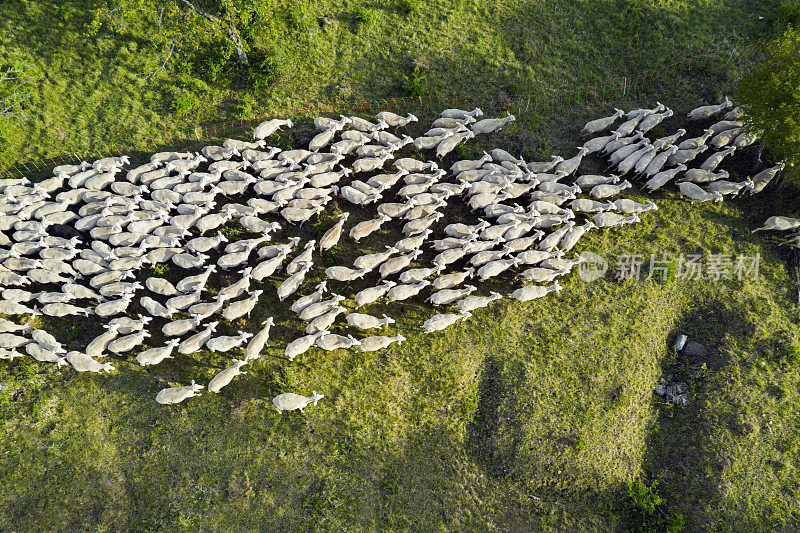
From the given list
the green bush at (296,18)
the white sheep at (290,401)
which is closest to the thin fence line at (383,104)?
the green bush at (296,18)

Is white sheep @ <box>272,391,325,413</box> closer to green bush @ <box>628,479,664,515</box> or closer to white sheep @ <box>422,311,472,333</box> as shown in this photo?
white sheep @ <box>422,311,472,333</box>

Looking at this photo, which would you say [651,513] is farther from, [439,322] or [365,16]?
[365,16]

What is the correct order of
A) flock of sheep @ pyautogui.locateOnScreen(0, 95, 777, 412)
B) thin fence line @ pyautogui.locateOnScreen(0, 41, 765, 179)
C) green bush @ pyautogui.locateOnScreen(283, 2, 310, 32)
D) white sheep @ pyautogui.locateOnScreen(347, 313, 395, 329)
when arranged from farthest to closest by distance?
green bush @ pyautogui.locateOnScreen(283, 2, 310, 32)
thin fence line @ pyautogui.locateOnScreen(0, 41, 765, 179)
white sheep @ pyautogui.locateOnScreen(347, 313, 395, 329)
flock of sheep @ pyautogui.locateOnScreen(0, 95, 777, 412)

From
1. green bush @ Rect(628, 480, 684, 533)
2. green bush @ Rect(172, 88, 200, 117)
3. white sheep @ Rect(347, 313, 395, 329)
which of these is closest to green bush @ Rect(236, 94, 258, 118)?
green bush @ Rect(172, 88, 200, 117)

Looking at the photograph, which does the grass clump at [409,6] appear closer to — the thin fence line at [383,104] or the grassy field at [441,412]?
the thin fence line at [383,104]

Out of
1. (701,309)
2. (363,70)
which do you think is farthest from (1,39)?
(701,309)

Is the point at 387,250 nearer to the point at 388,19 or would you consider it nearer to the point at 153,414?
the point at 153,414
